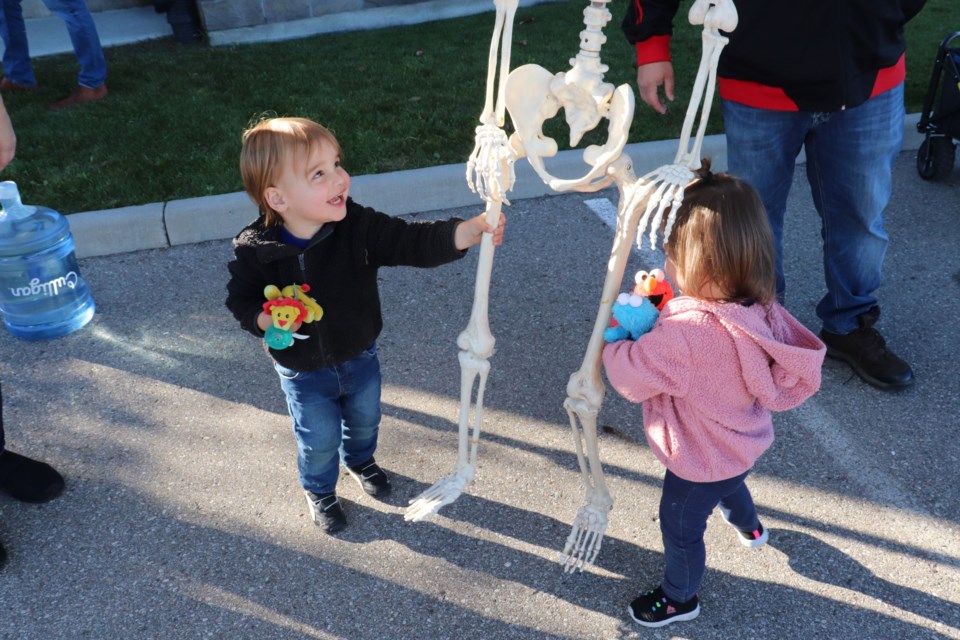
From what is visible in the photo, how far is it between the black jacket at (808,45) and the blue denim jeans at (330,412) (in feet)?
4.53

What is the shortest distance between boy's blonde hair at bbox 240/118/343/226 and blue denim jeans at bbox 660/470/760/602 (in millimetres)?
1272

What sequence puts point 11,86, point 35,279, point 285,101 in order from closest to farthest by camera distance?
point 35,279, point 285,101, point 11,86

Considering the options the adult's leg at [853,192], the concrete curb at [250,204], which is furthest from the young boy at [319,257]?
the concrete curb at [250,204]

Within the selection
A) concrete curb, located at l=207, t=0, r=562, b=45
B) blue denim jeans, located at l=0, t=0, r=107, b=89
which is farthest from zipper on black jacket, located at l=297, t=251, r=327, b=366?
concrete curb, located at l=207, t=0, r=562, b=45

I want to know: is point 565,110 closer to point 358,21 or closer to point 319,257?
point 319,257

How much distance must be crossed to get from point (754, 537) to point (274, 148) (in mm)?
1804

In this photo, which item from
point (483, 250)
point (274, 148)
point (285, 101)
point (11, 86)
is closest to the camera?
point (274, 148)

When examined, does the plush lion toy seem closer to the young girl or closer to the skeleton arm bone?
the young girl

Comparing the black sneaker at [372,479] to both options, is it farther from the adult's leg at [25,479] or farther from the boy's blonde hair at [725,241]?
the boy's blonde hair at [725,241]

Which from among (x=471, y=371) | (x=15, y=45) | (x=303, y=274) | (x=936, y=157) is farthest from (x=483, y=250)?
(x=15, y=45)

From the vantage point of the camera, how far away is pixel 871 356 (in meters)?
3.15

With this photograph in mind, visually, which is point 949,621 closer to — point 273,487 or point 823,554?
point 823,554

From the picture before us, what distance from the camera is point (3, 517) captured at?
8.75 ft

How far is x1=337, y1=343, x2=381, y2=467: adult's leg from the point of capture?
2424 millimetres
